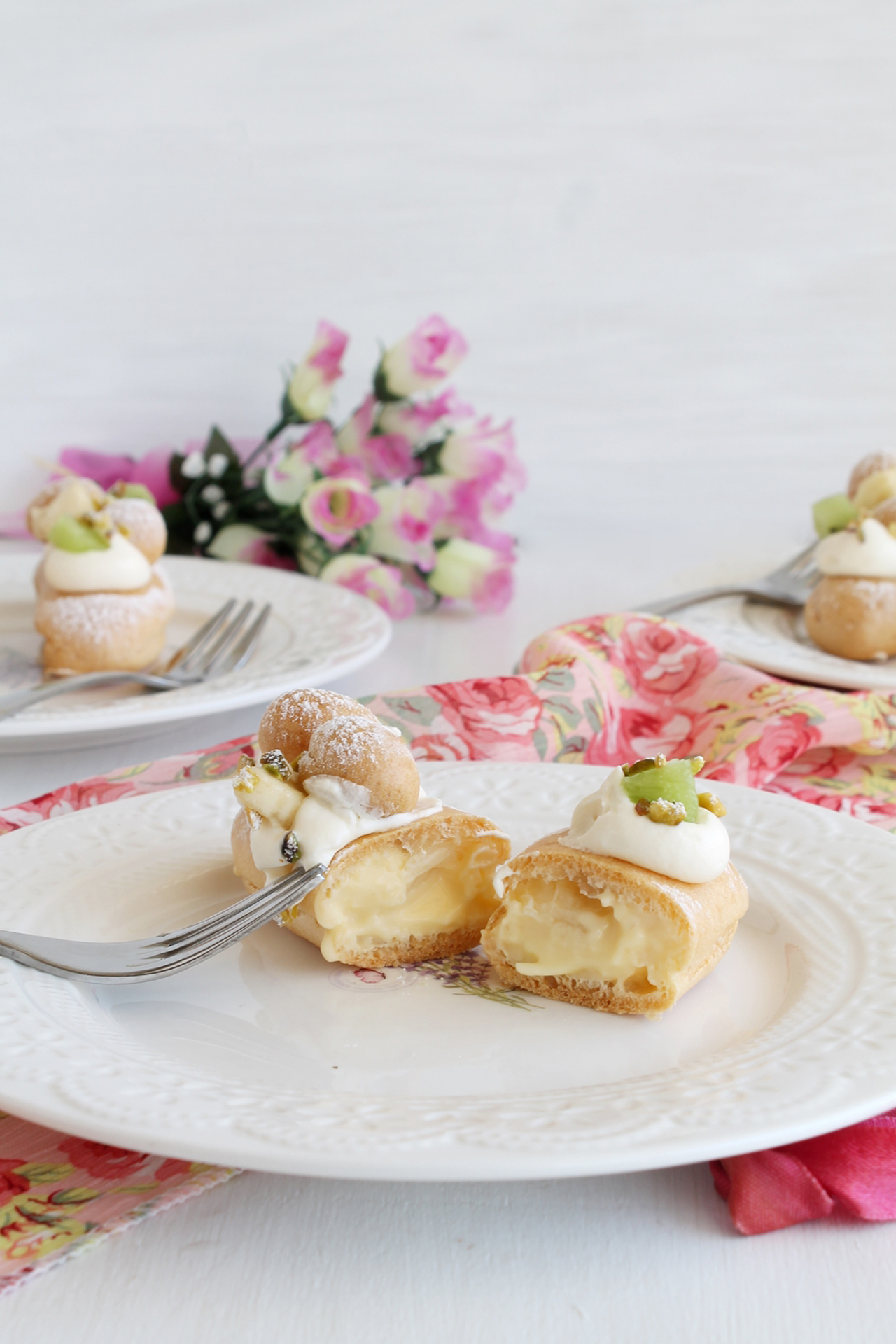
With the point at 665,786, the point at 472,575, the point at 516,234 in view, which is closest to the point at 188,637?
the point at 472,575

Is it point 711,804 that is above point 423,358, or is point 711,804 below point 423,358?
below

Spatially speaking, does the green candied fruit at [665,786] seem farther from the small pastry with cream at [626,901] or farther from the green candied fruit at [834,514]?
the green candied fruit at [834,514]

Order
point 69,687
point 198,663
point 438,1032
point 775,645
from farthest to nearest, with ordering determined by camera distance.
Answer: point 775,645 < point 198,663 < point 69,687 < point 438,1032

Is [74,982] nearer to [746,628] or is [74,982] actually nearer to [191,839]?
[191,839]

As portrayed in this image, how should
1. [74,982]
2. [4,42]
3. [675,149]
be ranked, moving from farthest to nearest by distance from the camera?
[675,149] < [4,42] < [74,982]

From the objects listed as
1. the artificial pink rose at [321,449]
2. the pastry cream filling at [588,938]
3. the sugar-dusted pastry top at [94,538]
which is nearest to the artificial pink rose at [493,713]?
the pastry cream filling at [588,938]

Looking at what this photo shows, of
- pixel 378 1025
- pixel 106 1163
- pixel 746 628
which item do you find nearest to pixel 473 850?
pixel 378 1025

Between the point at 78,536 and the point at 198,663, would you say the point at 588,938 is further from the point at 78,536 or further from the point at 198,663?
the point at 78,536
